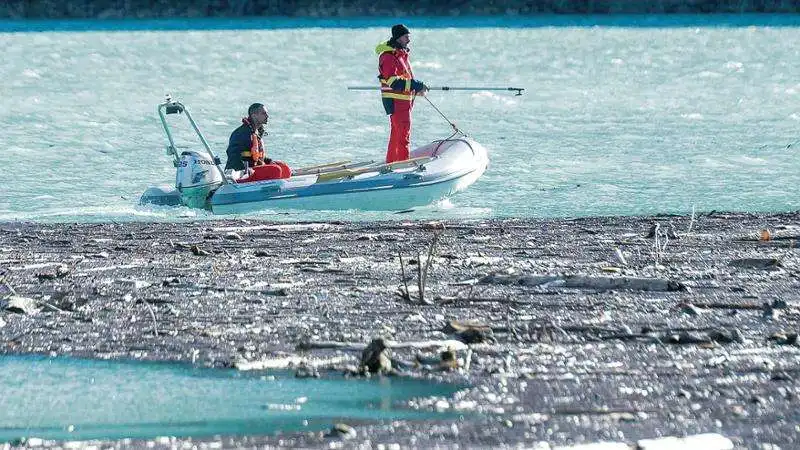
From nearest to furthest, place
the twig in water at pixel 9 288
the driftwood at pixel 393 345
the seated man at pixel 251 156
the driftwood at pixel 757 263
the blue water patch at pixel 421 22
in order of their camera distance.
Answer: the driftwood at pixel 393 345
the twig in water at pixel 9 288
the driftwood at pixel 757 263
the seated man at pixel 251 156
the blue water patch at pixel 421 22

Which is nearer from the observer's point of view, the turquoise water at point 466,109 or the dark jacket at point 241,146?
the dark jacket at point 241,146

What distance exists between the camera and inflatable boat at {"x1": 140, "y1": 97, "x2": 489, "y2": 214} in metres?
11.3

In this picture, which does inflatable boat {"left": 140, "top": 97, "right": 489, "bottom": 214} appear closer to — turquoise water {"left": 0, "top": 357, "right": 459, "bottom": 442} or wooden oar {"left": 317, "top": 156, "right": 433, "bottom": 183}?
wooden oar {"left": 317, "top": 156, "right": 433, "bottom": 183}

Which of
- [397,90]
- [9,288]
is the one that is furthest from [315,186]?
[9,288]

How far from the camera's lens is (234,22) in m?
56.1

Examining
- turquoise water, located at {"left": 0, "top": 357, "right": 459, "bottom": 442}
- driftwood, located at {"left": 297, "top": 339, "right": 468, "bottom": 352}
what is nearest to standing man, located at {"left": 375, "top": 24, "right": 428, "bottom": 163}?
driftwood, located at {"left": 297, "top": 339, "right": 468, "bottom": 352}

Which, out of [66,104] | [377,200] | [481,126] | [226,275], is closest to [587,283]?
[226,275]

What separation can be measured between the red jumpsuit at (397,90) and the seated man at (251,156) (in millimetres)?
1056

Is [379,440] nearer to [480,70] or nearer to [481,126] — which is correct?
[481,126]

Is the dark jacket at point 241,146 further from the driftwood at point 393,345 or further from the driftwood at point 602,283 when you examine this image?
A: the driftwood at point 393,345

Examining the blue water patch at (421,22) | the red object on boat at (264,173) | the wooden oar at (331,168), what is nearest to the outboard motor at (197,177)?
the red object on boat at (264,173)

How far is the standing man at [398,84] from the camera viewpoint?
12.1 m

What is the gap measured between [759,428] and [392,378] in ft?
3.94

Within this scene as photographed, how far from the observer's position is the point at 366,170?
11781mm
